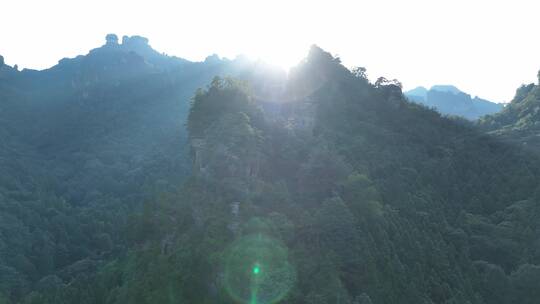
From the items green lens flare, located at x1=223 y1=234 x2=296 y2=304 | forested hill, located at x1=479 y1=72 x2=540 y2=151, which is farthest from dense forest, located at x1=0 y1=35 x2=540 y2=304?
forested hill, located at x1=479 y1=72 x2=540 y2=151

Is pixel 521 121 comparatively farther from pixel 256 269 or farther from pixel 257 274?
pixel 257 274

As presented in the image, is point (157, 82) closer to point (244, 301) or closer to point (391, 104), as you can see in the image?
point (391, 104)

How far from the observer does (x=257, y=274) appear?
23.2 meters

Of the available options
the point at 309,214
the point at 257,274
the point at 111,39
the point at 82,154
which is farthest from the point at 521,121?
the point at 111,39

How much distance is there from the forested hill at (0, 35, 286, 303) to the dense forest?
0.47 m

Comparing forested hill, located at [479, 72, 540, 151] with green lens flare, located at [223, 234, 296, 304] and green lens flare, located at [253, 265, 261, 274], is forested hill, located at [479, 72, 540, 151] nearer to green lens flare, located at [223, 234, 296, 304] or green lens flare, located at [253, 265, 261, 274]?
green lens flare, located at [223, 234, 296, 304]

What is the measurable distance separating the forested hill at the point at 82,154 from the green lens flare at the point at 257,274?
24085 millimetres

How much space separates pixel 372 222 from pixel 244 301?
10.5 metres

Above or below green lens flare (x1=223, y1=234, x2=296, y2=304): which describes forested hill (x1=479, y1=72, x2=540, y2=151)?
above

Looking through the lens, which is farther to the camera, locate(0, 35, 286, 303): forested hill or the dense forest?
locate(0, 35, 286, 303): forested hill

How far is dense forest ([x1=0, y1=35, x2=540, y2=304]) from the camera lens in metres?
24.8

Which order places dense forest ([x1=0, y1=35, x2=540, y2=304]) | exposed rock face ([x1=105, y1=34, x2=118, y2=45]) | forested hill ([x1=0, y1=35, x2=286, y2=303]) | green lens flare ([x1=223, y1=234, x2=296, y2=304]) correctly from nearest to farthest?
green lens flare ([x1=223, y1=234, x2=296, y2=304]), dense forest ([x1=0, y1=35, x2=540, y2=304]), forested hill ([x1=0, y1=35, x2=286, y2=303]), exposed rock face ([x1=105, y1=34, x2=118, y2=45])

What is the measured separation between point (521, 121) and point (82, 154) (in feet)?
269

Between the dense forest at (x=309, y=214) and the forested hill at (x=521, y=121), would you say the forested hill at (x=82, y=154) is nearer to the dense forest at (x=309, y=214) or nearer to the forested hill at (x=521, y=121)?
the dense forest at (x=309, y=214)
